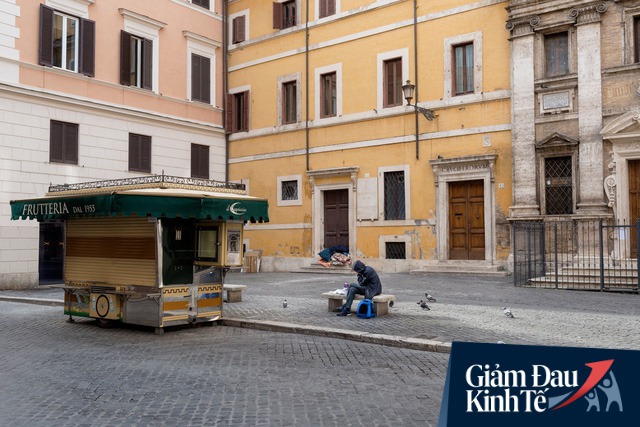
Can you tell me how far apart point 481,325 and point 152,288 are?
551 centimetres

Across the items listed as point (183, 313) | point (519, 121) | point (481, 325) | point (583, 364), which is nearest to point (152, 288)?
point (183, 313)

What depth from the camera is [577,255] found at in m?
16.9

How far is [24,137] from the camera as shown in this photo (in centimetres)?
1897

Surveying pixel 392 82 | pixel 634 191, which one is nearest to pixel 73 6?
pixel 392 82

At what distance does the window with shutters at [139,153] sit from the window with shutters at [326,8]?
26.7ft

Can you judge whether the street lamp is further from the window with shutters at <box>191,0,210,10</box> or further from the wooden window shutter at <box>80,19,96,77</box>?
the wooden window shutter at <box>80,19,96,77</box>

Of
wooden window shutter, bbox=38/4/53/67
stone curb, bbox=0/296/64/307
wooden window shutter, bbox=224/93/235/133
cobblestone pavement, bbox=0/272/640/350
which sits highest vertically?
wooden window shutter, bbox=38/4/53/67

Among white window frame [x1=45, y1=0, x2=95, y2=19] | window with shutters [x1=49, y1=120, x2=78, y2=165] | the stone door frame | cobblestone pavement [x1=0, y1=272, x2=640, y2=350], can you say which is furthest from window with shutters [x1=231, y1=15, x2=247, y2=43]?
cobblestone pavement [x1=0, y1=272, x2=640, y2=350]

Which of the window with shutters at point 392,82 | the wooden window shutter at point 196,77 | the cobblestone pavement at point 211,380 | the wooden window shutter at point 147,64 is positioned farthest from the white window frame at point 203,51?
the cobblestone pavement at point 211,380

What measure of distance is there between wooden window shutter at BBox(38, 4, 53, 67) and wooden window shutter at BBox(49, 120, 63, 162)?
6.43 ft

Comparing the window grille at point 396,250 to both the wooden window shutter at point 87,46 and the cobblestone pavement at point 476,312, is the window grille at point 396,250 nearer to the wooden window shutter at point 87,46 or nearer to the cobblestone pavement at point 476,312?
the cobblestone pavement at point 476,312

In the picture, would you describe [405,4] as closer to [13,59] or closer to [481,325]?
[13,59]

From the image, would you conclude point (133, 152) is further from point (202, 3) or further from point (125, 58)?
point (202, 3)

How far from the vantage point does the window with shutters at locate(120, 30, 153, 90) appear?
21953 millimetres
